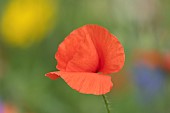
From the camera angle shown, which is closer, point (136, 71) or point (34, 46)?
point (136, 71)

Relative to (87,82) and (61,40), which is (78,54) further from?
(61,40)

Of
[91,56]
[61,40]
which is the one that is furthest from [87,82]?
[61,40]

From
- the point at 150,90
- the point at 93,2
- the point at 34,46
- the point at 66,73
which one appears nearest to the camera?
the point at 66,73

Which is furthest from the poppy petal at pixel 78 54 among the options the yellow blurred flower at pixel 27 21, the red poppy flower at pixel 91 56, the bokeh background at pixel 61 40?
the yellow blurred flower at pixel 27 21

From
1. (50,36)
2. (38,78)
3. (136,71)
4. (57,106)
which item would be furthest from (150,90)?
(50,36)

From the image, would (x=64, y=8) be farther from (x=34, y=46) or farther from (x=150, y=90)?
(x=150, y=90)

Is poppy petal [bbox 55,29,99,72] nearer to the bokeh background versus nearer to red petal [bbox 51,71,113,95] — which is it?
red petal [bbox 51,71,113,95]

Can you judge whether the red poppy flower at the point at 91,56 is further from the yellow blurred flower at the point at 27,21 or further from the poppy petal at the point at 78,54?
the yellow blurred flower at the point at 27,21
